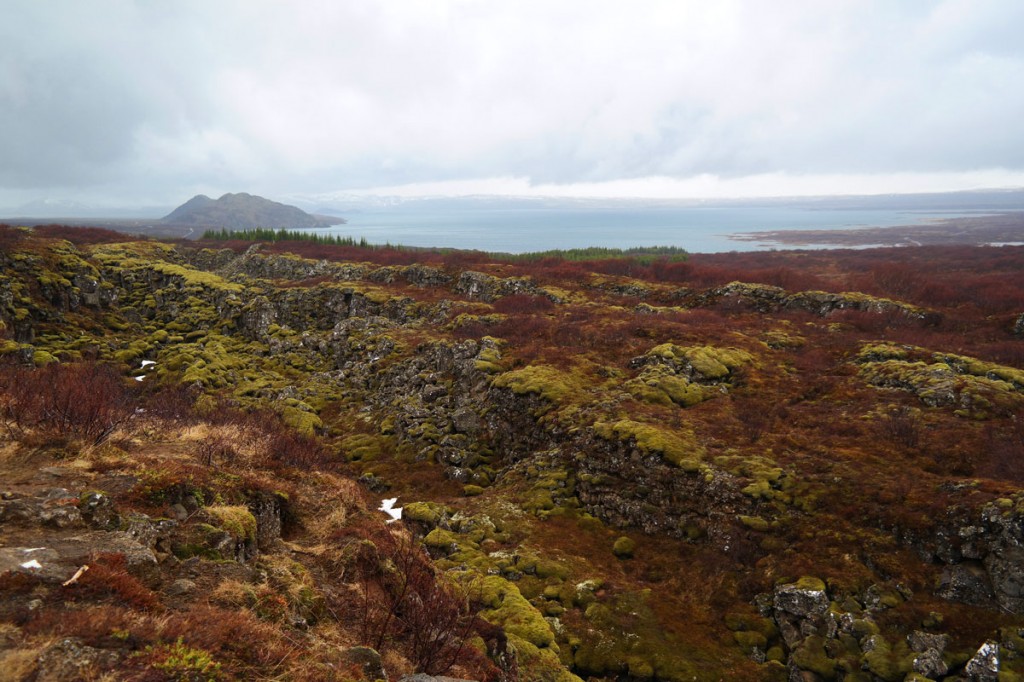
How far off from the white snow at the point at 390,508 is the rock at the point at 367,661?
454 inches

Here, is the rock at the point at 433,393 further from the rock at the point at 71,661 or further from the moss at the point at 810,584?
the rock at the point at 71,661

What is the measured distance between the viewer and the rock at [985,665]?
1047 centimetres

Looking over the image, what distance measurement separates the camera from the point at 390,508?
20.2 meters

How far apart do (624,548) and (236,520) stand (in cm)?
1239

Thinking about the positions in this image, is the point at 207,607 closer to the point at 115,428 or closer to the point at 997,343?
the point at 115,428

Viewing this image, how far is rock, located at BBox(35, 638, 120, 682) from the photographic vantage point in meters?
5.48

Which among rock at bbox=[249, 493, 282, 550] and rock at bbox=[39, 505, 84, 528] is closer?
rock at bbox=[39, 505, 84, 528]

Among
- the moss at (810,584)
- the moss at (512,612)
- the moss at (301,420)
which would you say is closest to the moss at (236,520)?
the moss at (512,612)

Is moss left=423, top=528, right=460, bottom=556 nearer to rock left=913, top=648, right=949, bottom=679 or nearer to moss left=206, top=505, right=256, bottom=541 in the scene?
moss left=206, top=505, right=256, bottom=541

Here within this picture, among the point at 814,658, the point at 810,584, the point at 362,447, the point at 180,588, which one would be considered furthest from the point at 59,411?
the point at 810,584

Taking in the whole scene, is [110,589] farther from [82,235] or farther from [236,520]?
[82,235]

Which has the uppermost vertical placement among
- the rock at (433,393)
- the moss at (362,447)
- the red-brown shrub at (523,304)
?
the red-brown shrub at (523,304)

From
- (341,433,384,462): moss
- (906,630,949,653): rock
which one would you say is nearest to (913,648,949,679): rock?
(906,630,949,653): rock

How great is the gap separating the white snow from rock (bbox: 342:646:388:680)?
11527 mm
